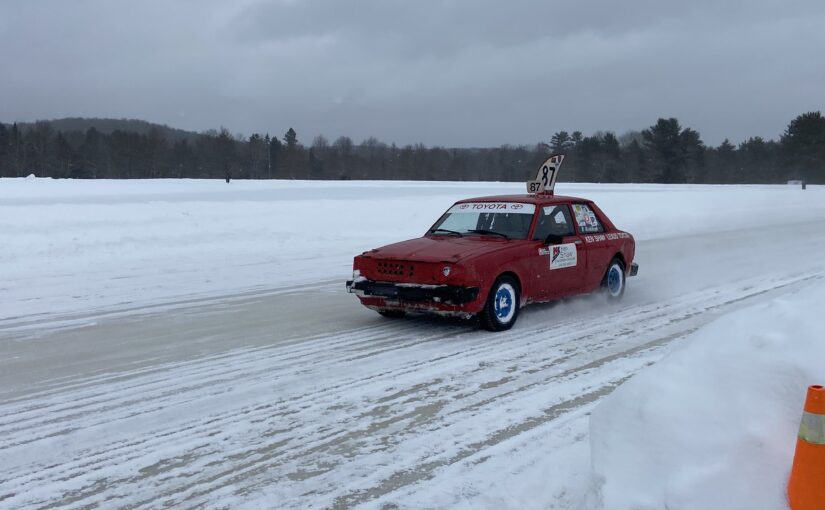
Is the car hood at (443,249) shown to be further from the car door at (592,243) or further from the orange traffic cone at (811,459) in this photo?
the orange traffic cone at (811,459)

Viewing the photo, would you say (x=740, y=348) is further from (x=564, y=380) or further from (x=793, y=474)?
(x=564, y=380)

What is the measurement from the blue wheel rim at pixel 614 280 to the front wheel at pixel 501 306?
2.20m

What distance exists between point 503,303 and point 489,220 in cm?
125

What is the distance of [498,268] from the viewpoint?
7805 millimetres

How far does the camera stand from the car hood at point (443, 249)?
7.77 metres

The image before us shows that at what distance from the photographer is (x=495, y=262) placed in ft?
25.5

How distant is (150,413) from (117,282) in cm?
685

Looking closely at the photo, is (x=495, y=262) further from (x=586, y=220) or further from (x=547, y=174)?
(x=547, y=174)

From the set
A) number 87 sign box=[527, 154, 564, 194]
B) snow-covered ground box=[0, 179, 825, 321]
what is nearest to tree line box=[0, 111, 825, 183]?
snow-covered ground box=[0, 179, 825, 321]

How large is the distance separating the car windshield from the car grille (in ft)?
3.66

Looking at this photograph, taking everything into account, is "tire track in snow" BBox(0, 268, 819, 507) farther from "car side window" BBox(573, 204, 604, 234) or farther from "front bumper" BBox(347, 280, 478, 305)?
"car side window" BBox(573, 204, 604, 234)

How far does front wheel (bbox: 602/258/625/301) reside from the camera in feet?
32.3

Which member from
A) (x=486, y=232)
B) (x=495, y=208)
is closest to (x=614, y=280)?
(x=495, y=208)

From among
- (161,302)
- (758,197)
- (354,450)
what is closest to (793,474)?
(354,450)
